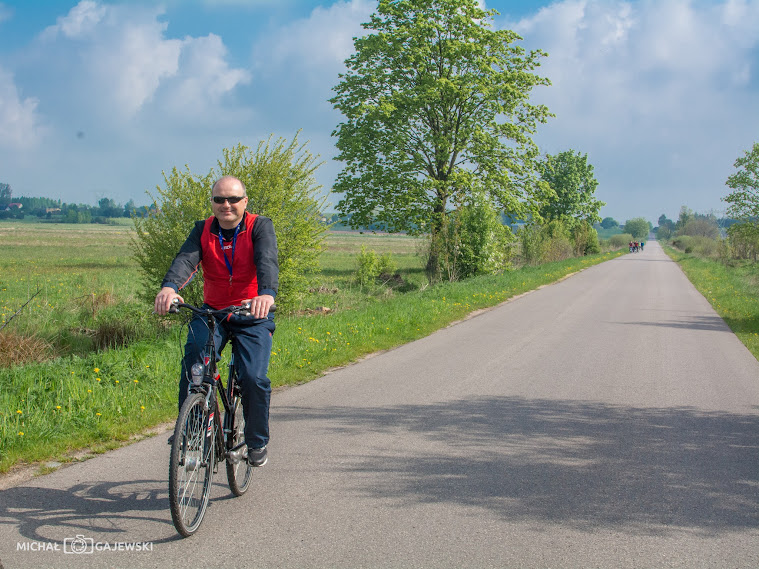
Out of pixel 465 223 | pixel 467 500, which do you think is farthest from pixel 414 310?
pixel 465 223

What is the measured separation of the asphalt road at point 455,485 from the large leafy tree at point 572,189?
58.1 meters

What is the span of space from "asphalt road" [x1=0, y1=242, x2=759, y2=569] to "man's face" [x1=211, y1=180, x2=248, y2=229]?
69.1 inches

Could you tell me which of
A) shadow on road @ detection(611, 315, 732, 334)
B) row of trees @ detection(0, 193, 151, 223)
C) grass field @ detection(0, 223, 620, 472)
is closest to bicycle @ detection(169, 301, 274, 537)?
grass field @ detection(0, 223, 620, 472)

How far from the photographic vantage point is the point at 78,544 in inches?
135

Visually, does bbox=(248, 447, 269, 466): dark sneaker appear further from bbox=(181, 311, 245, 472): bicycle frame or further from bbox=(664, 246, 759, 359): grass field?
bbox=(664, 246, 759, 359): grass field

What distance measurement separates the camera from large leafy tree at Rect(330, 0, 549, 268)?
28.9m

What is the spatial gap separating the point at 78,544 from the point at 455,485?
7.53 feet

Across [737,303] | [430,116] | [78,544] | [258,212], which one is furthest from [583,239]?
[78,544]

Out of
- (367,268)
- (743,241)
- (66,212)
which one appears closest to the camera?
(367,268)

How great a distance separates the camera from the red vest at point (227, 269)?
13.6 ft

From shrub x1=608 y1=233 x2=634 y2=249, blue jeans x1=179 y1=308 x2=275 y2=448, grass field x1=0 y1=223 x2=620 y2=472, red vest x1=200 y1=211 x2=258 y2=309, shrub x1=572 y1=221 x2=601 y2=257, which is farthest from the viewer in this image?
shrub x1=608 y1=233 x2=634 y2=249

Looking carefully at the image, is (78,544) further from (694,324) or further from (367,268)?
(367,268)

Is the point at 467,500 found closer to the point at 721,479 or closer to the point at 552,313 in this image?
the point at 721,479

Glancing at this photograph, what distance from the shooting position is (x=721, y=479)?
15.3 ft
